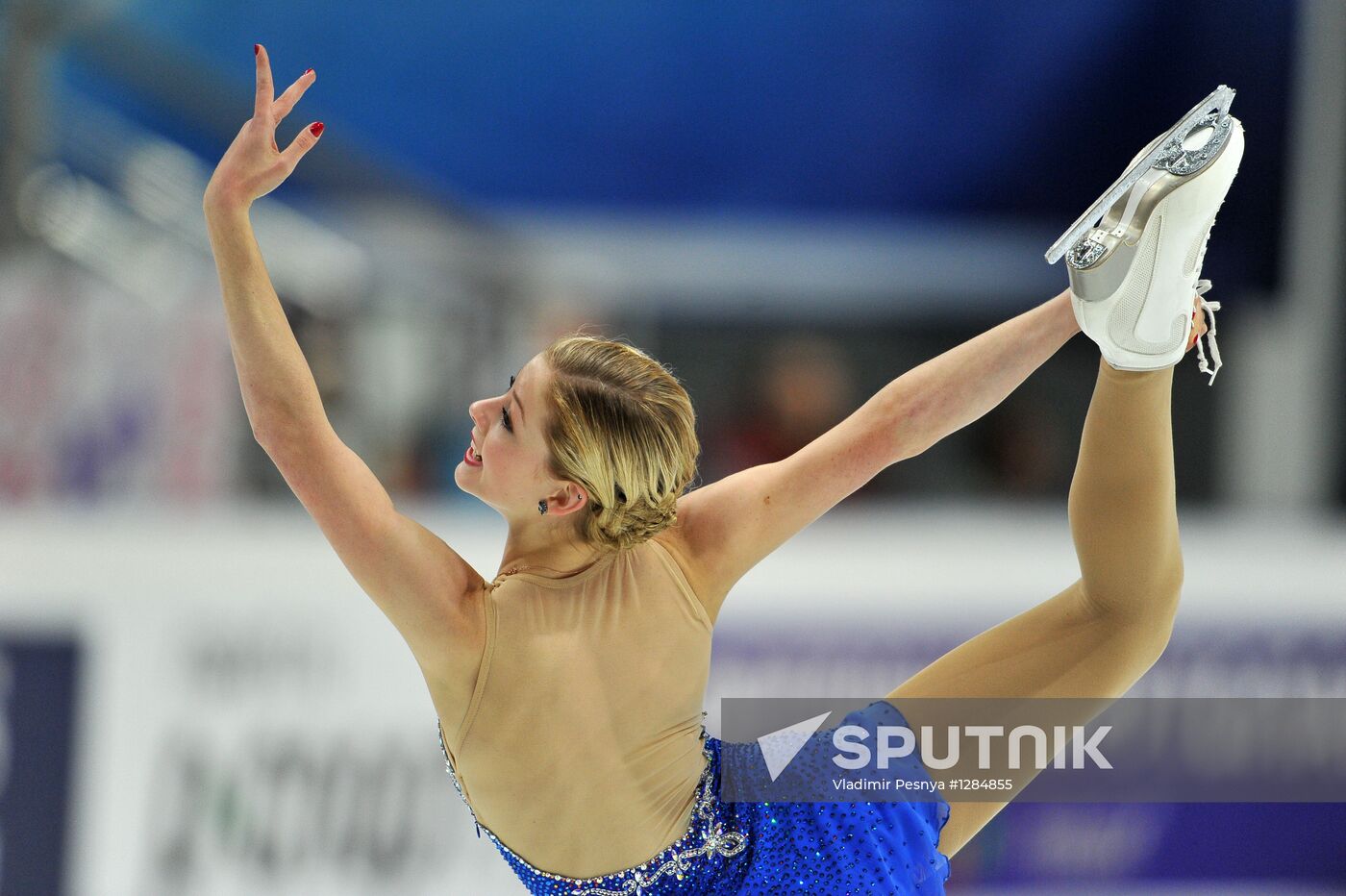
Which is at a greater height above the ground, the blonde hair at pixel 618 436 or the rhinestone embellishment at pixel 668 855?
the blonde hair at pixel 618 436

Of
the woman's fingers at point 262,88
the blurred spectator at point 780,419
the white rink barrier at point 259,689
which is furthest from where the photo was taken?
the blurred spectator at point 780,419

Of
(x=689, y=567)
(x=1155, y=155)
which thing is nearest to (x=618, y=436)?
(x=689, y=567)

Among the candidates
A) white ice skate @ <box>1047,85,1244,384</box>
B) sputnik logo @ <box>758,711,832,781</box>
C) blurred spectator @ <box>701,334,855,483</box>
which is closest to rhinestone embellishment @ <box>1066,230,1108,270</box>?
white ice skate @ <box>1047,85,1244,384</box>

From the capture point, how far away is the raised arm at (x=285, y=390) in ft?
5.14

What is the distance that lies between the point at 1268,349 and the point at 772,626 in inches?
163

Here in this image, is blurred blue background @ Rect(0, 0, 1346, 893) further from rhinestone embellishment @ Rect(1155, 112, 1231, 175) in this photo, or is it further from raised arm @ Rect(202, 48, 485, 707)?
rhinestone embellishment @ Rect(1155, 112, 1231, 175)

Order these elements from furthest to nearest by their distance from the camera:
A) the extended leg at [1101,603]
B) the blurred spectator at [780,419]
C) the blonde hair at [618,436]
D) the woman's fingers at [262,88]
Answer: the blurred spectator at [780,419], the extended leg at [1101,603], the blonde hair at [618,436], the woman's fingers at [262,88]

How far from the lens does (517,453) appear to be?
5.79ft

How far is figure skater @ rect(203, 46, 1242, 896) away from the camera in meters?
1.61

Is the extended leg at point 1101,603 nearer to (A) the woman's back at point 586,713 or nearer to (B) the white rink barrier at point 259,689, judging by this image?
(A) the woman's back at point 586,713

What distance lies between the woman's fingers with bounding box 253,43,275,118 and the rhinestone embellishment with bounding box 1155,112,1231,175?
1.07 meters

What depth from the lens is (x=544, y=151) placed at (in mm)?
6699

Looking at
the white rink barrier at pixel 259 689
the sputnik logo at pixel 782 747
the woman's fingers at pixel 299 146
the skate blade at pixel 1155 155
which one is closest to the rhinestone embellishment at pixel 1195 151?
the skate blade at pixel 1155 155

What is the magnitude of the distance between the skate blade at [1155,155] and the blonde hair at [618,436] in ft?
1.68
